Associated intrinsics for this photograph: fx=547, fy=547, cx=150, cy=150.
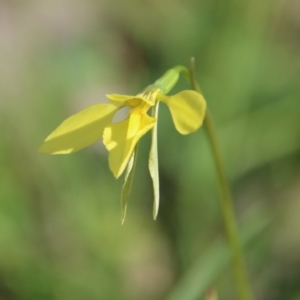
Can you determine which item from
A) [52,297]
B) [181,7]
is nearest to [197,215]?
[52,297]

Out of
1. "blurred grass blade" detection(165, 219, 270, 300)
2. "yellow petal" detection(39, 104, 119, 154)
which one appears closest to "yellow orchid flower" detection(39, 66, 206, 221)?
"yellow petal" detection(39, 104, 119, 154)

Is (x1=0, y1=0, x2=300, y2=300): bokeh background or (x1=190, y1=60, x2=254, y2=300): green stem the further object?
(x1=0, y1=0, x2=300, y2=300): bokeh background

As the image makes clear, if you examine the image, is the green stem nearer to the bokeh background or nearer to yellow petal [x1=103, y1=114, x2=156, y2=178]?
yellow petal [x1=103, y1=114, x2=156, y2=178]

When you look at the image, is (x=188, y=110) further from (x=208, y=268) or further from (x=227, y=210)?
(x=208, y=268)

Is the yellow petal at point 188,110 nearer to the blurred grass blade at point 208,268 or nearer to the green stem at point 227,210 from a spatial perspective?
the green stem at point 227,210

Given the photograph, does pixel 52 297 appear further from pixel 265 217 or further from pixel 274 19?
pixel 274 19

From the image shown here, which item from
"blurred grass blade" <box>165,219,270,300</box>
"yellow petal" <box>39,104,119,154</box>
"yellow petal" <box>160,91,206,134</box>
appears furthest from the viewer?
"blurred grass blade" <box>165,219,270,300</box>

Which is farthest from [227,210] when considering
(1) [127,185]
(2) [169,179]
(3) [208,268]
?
(2) [169,179]
